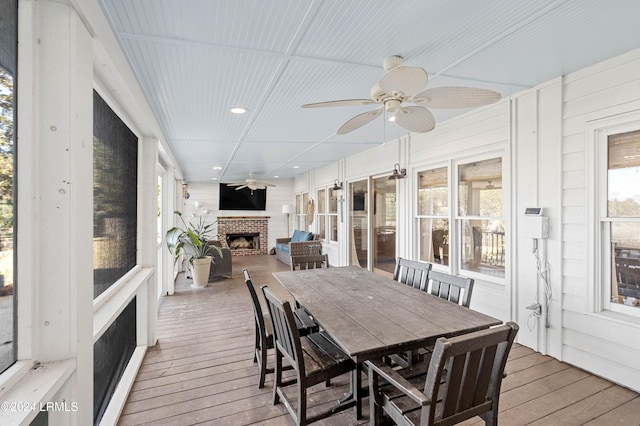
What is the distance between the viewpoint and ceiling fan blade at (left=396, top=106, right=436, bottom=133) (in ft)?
7.06

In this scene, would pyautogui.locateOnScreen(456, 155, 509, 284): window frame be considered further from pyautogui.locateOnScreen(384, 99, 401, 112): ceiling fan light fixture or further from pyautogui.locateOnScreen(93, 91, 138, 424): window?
pyautogui.locateOnScreen(93, 91, 138, 424): window

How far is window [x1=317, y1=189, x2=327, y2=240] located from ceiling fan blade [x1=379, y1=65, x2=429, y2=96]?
19.9 feet

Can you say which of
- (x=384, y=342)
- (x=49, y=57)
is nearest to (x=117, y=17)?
(x=49, y=57)

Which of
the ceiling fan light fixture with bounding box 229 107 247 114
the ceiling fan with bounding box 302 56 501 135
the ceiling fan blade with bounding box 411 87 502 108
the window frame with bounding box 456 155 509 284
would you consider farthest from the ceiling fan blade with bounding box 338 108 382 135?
the window frame with bounding box 456 155 509 284

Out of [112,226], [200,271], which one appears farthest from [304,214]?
[112,226]

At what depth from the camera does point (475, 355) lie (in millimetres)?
1284

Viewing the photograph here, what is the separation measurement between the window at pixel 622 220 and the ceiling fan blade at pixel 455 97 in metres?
1.27

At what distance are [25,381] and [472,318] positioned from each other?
6.92 ft

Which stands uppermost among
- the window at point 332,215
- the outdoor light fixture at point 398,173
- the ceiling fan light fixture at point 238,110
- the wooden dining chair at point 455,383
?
the ceiling fan light fixture at point 238,110

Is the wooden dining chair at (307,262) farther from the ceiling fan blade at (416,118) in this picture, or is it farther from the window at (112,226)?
the ceiling fan blade at (416,118)

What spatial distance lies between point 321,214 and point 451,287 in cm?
581

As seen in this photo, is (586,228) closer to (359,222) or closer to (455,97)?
(455,97)

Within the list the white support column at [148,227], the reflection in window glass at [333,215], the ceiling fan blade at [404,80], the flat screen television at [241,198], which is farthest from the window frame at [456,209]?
the flat screen television at [241,198]

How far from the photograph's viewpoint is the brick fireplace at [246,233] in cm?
1004
